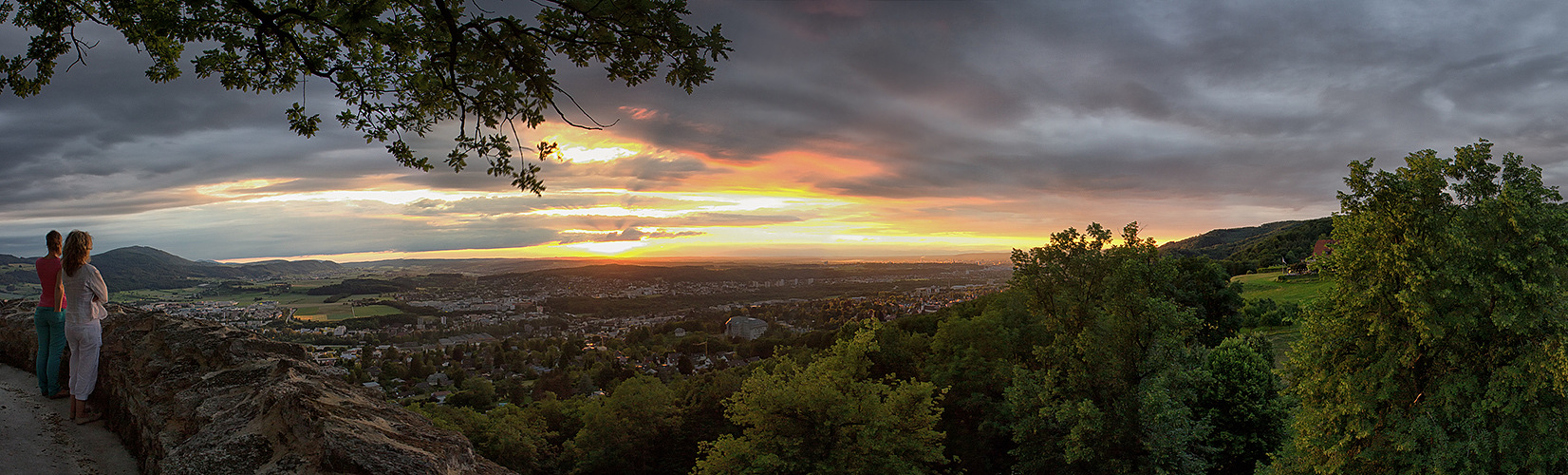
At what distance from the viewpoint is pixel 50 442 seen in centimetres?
595

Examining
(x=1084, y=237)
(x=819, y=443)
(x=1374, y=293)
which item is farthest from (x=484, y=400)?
(x=1374, y=293)

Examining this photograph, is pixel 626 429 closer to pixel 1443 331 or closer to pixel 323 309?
pixel 1443 331

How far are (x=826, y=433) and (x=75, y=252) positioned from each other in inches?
623

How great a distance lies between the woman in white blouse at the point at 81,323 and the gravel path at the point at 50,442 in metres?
0.26

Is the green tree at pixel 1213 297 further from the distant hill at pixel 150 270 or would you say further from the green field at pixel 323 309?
the green field at pixel 323 309

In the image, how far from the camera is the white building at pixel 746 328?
73250 mm

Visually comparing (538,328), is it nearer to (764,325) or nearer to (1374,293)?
(764,325)

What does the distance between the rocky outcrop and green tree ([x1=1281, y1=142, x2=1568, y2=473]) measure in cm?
1738

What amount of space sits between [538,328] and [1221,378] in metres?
71.6

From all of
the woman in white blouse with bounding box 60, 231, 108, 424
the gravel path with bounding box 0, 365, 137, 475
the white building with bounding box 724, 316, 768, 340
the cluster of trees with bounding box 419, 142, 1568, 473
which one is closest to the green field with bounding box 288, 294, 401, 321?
the white building with bounding box 724, 316, 768, 340

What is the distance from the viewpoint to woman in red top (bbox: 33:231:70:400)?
7.25m

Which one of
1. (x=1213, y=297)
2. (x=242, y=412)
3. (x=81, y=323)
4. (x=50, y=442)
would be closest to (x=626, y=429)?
(x=81, y=323)

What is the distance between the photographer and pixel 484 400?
39.9 m

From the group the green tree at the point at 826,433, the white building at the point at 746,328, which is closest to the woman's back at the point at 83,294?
the green tree at the point at 826,433
